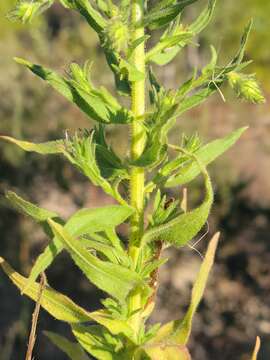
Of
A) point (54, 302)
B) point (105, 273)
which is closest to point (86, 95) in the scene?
point (105, 273)

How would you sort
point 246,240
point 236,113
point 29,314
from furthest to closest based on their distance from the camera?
point 236,113 → point 246,240 → point 29,314

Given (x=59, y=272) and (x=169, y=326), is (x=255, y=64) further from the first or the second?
(x=169, y=326)

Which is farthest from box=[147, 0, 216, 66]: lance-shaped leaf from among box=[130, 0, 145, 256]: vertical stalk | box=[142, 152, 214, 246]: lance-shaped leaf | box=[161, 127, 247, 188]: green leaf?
box=[142, 152, 214, 246]: lance-shaped leaf

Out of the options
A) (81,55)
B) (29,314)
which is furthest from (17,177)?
(81,55)

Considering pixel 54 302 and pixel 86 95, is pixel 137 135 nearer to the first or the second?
pixel 86 95

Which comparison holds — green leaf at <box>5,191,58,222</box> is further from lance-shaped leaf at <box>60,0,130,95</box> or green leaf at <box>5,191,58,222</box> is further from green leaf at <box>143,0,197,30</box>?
green leaf at <box>143,0,197,30</box>

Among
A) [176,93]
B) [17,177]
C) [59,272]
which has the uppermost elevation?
[176,93]
